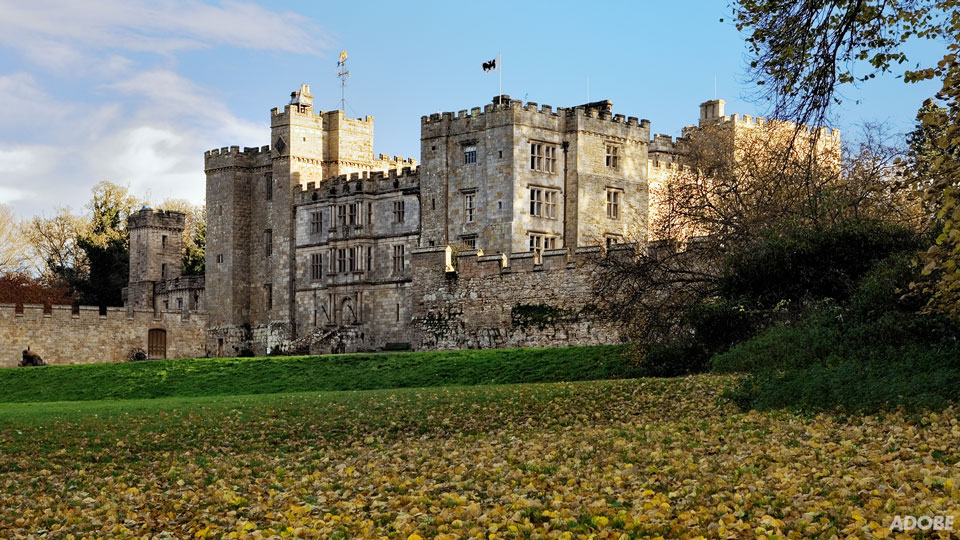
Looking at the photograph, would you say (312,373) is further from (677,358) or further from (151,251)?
(151,251)

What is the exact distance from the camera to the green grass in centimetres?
3344

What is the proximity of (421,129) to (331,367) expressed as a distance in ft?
→ 70.1

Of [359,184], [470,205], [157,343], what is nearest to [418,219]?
[470,205]

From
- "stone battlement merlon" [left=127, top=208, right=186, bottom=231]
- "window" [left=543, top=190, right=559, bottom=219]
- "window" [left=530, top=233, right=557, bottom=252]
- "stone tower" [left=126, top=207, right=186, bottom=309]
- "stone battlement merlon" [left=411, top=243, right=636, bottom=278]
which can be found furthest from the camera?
"stone tower" [left=126, top=207, right=186, bottom=309]

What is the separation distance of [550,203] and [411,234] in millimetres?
7138

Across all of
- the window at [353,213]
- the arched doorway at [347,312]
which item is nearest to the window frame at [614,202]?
the window at [353,213]

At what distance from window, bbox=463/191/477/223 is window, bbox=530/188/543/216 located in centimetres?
263

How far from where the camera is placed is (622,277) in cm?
3159

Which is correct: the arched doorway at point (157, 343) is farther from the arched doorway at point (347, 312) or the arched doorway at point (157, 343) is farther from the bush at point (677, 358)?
the bush at point (677, 358)

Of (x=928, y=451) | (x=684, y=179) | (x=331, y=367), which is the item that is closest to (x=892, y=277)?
(x=928, y=451)

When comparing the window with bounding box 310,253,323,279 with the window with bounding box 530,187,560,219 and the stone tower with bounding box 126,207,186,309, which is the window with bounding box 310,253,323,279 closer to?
the window with bounding box 530,187,560,219

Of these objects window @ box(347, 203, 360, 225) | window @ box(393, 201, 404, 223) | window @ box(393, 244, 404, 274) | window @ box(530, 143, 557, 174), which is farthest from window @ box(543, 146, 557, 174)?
window @ box(347, 203, 360, 225)

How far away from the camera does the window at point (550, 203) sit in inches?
2114

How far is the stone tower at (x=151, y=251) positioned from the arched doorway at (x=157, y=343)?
54.0 feet
